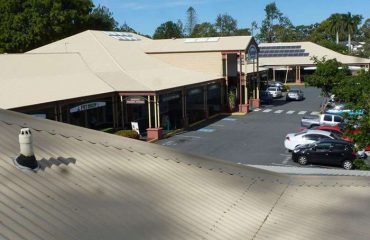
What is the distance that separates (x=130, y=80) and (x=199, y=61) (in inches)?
499

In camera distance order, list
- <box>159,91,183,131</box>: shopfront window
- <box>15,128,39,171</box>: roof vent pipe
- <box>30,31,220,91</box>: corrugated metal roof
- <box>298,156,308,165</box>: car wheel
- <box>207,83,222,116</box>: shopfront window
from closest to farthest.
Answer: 1. <box>15,128,39,171</box>: roof vent pipe
2. <box>298,156,308,165</box>: car wheel
3. <box>30,31,220,91</box>: corrugated metal roof
4. <box>159,91,183,131</box>: shopfront window
5. <box>207,83,222,116</box>: shopfront window

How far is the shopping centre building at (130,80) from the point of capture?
96.2 feet

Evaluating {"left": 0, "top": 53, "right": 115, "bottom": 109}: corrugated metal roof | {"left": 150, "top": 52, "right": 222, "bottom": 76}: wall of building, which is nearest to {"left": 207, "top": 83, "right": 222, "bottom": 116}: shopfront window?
{"left": 150, "top": 52, "right": 222, "bottom": 76}: wall of building

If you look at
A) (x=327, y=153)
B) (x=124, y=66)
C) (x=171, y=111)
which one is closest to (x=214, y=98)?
(x=171, y=111)

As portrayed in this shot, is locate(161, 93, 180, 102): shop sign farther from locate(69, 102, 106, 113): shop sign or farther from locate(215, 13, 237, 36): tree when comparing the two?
locate(215, 13, 237, 36): tree

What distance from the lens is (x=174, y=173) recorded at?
9.73 metres

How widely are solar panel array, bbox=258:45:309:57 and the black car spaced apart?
171 feet

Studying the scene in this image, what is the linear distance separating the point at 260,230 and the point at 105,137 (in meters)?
4.02

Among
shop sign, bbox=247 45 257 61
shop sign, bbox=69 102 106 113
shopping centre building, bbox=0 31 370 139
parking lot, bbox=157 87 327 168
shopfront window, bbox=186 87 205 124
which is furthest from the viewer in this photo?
shop sign, bbox=247 45 257 61

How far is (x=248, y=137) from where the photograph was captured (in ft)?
110

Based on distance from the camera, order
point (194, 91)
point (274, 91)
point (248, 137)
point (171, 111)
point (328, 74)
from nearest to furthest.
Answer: point (248, 137)
point (194, 91)
point (171, 111)
point (328, 74)
point (274, 91)

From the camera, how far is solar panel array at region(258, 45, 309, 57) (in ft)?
250

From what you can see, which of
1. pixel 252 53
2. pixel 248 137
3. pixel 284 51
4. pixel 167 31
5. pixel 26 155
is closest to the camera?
pixel 26 155

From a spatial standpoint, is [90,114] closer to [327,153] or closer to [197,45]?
[327,153]
